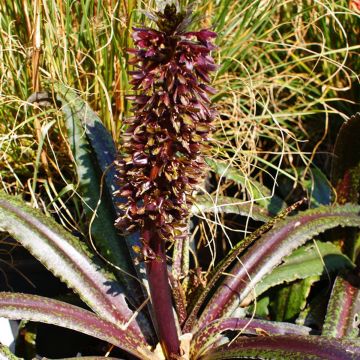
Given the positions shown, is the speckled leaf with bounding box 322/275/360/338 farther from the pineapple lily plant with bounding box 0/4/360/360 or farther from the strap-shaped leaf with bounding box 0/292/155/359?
the strap-shaped leaf with bounding box 0/292/155/359

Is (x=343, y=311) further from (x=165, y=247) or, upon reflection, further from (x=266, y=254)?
(x=165, y=247)

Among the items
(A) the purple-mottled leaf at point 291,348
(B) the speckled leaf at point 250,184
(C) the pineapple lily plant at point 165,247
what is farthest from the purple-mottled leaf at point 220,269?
(B) the speckled leaf at point 250,184

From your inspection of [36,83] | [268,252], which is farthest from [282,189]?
[36,83]

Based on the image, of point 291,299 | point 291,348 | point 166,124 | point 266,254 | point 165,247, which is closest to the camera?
point 166,124

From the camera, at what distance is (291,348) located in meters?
1.25

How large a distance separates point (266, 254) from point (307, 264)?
0.19 meters

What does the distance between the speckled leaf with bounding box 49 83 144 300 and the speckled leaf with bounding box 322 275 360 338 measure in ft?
1.52

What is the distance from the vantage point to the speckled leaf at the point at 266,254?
1.48 meters

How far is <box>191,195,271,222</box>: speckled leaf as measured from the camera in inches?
65.1

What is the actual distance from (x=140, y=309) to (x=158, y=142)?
1.60ft

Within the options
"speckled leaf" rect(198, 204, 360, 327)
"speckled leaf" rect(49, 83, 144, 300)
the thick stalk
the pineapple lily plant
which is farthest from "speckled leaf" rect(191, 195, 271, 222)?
A: the thick stalk

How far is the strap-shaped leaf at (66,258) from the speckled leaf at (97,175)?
7 cm

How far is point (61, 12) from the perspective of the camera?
5.56ft

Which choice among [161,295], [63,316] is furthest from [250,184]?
[63,316]
